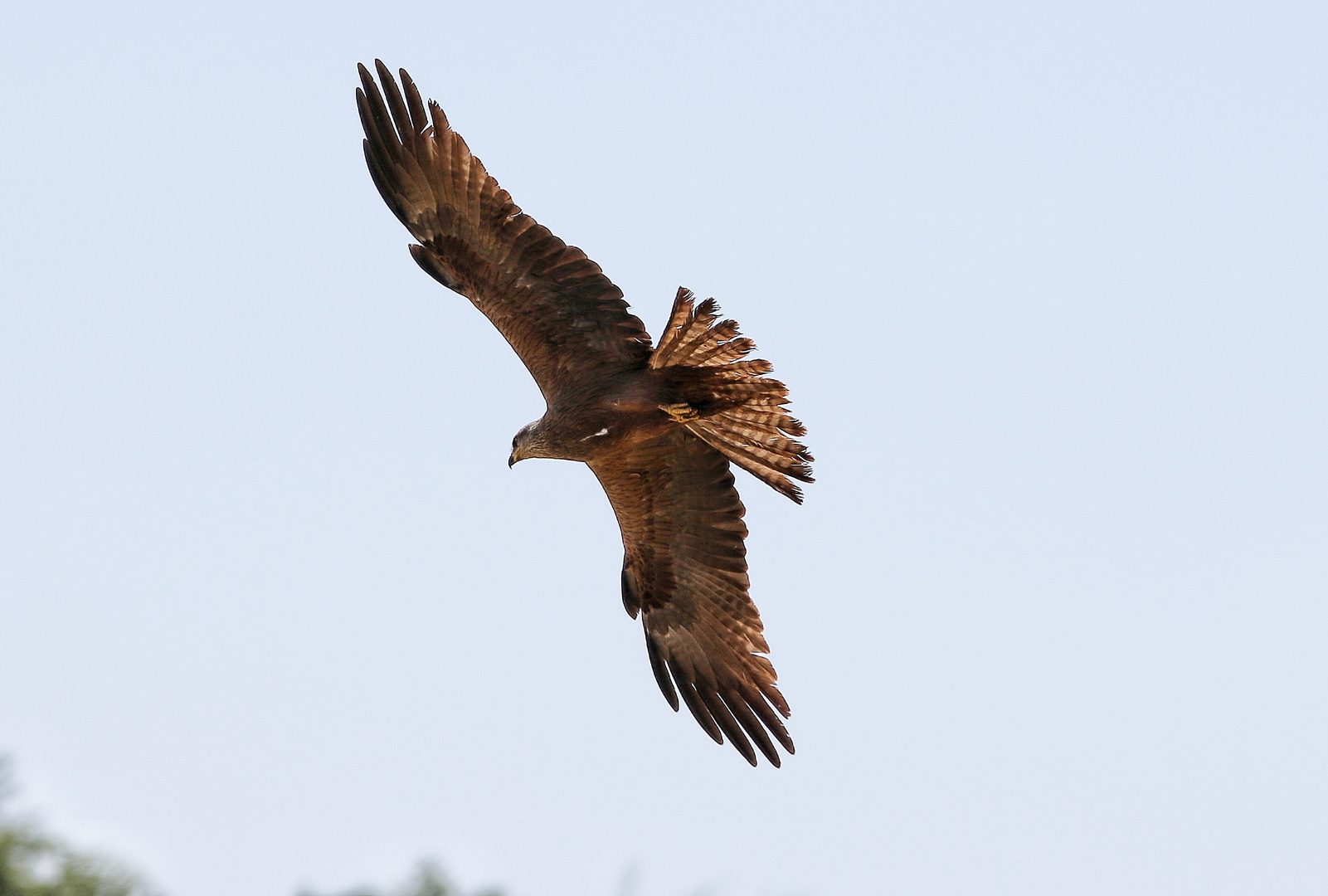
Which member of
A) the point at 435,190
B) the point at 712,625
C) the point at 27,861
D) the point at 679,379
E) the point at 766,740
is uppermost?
the point at 435,190

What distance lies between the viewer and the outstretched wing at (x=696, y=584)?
33.5 ft

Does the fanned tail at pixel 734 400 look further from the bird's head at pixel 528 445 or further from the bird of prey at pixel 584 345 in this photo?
the bird's head at pixel 528 445

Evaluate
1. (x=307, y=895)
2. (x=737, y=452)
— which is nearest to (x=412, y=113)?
(x=737, y=452)

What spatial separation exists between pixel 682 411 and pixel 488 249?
4.41 ft

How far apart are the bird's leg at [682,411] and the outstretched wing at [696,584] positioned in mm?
661

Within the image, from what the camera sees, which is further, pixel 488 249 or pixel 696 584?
pixel 696 584

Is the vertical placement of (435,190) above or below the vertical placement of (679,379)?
above

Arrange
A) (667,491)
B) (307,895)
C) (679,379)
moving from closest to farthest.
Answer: (679,379)
(667,491)
(307,895)

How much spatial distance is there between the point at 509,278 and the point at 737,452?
4.93 feet

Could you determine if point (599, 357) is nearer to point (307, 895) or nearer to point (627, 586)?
point (627, 586)

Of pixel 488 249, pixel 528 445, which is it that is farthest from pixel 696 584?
→ pixel 488 249

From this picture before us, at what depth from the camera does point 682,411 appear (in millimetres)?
9266

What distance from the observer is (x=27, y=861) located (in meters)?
13.8

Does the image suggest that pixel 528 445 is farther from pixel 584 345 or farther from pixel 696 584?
pixel 696 584
